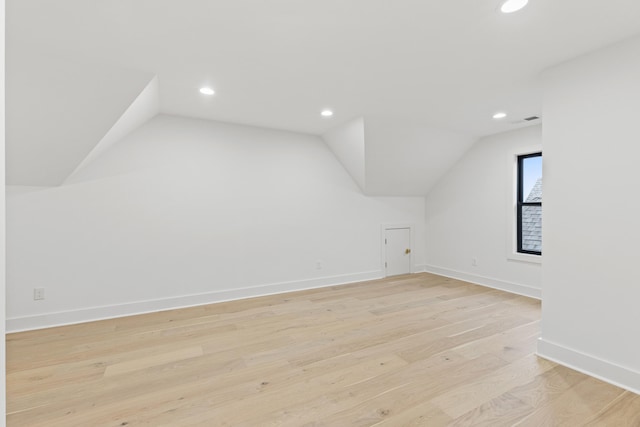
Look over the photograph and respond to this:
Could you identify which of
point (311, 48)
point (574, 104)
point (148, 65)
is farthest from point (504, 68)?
point (148, 65)

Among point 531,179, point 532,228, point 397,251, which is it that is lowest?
point 397,251

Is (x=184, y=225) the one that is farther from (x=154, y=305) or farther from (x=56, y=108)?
(x=56, y=108)

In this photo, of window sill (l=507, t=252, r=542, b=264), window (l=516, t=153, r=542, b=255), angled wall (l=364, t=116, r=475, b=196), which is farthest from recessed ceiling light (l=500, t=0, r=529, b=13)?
window sill (l=507, t=252, r=542, b=264)

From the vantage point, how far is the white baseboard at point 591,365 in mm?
1811

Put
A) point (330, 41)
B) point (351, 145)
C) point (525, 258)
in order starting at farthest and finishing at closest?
point (351, 145), point (525, 258), point (330, 41)

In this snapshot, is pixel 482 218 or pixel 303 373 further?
pixel 482 218

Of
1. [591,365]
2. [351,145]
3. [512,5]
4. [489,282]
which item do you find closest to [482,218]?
[489,282]

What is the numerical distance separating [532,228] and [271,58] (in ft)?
12.4

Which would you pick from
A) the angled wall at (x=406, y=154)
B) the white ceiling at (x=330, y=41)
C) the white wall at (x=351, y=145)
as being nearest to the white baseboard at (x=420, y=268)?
the angled wall at (x=406, y=154)

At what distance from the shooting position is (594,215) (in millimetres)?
1954

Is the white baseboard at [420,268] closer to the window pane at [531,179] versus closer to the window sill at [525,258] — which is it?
the window sill at [525,258]

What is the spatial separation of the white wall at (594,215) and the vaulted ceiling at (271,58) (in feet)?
0.80

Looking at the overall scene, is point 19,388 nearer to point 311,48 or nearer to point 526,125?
point 311,48

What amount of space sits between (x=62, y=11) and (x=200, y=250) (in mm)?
2409
